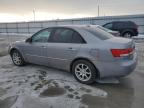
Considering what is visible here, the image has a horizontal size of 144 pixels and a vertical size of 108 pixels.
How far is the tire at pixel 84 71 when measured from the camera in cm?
431

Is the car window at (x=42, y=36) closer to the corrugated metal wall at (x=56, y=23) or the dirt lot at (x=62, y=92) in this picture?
the dirt lot at (x=62, y=92)

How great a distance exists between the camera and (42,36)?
214 inches

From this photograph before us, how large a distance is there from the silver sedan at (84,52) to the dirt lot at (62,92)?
14.5 inches

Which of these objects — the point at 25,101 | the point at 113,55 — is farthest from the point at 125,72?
the point at 25,101

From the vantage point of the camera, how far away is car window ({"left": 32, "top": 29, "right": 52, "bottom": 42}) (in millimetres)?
5273

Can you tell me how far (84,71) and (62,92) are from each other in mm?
873

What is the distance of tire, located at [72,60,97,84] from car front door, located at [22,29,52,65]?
3.85ft

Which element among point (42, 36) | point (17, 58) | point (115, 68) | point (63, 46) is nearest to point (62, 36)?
point (63, 46)

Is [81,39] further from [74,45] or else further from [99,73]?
[99,73]

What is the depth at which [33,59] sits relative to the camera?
567 cm

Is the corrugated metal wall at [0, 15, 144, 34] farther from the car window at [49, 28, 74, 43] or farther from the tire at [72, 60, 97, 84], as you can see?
the tire at [72, 60, 97, 84]

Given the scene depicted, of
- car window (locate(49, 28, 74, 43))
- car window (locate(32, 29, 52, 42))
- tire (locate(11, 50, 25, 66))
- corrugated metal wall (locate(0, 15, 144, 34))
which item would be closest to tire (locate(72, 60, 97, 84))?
car window (locate(49, 28, 74, 43))

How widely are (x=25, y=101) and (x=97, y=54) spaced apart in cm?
198

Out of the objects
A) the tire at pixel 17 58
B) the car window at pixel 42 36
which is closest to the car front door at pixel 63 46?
the car window at pixel 42 36
